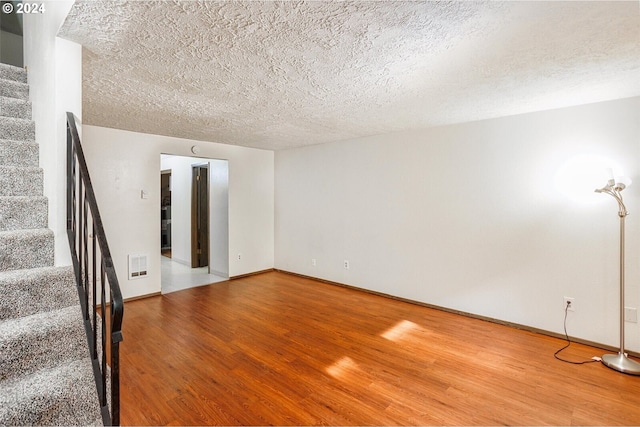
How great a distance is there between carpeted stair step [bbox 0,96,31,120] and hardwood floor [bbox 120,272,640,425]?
2097 millimetres

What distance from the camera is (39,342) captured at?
4.58 feet

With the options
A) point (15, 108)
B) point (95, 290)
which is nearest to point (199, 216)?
point (15, 108)

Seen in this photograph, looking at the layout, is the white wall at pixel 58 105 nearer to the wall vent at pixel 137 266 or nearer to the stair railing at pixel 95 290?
the stair railing at pixel 95 290

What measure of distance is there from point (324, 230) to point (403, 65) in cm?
333

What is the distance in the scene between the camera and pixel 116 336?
108cm

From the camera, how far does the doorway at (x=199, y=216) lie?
20.0 feet

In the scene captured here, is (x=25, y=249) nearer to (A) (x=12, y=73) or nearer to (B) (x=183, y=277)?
(A) (x=12, y=73)

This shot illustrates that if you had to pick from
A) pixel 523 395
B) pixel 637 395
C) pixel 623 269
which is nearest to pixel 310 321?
pixel 523 395

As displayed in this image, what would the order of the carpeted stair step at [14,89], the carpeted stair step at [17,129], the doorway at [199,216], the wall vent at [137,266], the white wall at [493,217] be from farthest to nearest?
the doorway at [199,216]
the wall vent at [137,266]
the white wall at [493,217]
the carpeted stair step at [14,89]
the carpeted stair step at [17,129]

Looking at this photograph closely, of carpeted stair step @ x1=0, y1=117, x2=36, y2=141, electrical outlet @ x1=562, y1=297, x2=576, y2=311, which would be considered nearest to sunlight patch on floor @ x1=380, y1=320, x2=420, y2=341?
electrical outlet @ x1=562, y1=297, x2=576, y2=311

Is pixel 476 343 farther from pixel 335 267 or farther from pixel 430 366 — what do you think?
pixel 335 267

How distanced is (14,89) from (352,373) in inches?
139

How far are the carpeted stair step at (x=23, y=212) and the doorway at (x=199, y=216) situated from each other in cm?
414

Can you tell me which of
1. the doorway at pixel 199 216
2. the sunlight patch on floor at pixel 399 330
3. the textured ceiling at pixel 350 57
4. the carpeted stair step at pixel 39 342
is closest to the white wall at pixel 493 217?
the textured ceiling at pixel 350 57
